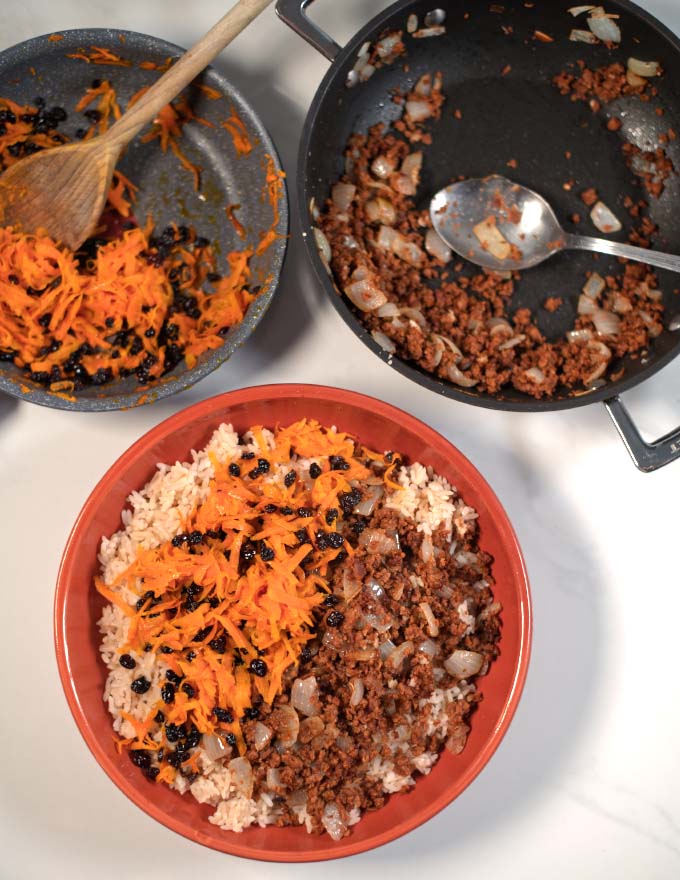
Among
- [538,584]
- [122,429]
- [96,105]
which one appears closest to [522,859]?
[538,584]

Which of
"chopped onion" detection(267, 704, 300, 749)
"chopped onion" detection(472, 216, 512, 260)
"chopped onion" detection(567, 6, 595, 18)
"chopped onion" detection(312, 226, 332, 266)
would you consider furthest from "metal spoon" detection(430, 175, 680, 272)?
"chopped onion" detection(267, 704, 300, 749)

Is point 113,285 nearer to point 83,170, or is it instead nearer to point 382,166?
point 83,170

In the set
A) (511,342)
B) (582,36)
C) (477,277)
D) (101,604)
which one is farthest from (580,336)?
(101,604)

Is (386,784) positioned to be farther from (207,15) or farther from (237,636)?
(207,15)

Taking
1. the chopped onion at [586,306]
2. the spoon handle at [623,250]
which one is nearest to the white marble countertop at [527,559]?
the chopped onion at [586,306]

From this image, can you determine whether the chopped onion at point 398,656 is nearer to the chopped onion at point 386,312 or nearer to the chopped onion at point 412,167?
the chopped onion at point 386,312
